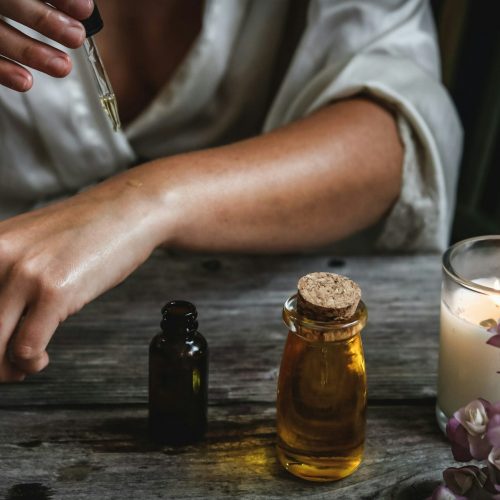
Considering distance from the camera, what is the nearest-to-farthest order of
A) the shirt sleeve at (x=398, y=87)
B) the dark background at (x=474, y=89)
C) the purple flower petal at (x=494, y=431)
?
the purple flower petal at (x=494, y=431) < the shirt sleeve at (x=398, y=87) < the dark background at (x=474, y=89)

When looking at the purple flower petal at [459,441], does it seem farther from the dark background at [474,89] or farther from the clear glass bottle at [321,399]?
the dark background at [474,89]

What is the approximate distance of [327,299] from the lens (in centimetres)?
56

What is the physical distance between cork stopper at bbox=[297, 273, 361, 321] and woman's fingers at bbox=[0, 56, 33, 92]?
0.32m

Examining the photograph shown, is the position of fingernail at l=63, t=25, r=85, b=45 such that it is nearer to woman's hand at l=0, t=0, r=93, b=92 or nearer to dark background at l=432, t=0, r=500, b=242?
woman's hand at l=0, t=0, r=93, b=92

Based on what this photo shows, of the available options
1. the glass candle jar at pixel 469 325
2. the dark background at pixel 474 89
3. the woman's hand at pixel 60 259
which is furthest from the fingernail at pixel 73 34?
the dark background at pixel 474 89

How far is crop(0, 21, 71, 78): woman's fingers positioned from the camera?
0.67m

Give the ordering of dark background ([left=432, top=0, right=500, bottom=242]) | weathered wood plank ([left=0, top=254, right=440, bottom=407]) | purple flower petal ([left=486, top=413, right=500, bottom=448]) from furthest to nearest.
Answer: dark background ([left=432, top=0, right=500, bottom=242]), weathered wood plank ([left=0, top=254, right=440, bottom=407]), purple flower petal ([left=486, top=413, right=500, bottom=448])

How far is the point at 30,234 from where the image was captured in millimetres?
688

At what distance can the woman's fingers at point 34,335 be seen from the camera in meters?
0.63

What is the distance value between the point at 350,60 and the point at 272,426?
0.52 meters

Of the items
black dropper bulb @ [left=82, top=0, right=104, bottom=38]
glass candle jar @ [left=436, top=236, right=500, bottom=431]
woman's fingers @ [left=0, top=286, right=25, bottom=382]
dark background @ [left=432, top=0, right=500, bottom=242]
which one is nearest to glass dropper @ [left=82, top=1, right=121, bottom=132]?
black dropper bulb @ [left=82, top=0, right=104, bottom=38]

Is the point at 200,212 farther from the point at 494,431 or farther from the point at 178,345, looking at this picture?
the point at 494,431

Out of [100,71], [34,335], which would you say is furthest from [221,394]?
[100,71]

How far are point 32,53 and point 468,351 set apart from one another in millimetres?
445
